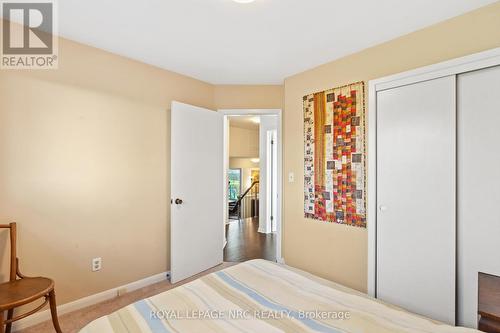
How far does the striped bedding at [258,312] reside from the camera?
109 cm

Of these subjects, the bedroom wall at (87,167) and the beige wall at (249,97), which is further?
the beige wall at (249,97)

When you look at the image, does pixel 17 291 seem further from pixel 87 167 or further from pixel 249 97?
pixel 249 97

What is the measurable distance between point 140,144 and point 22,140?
94cm

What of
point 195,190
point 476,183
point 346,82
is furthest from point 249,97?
point 476,183

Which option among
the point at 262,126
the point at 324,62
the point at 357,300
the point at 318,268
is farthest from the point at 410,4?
the point at 262,126

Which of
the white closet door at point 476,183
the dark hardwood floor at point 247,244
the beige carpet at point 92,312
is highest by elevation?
the white closet door at point 476,183

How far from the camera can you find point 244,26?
2.04 metres

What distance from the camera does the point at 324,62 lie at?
Result: 2723mm

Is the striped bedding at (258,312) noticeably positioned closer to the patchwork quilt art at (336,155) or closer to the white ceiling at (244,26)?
the patchwork quilt art at (336,155)

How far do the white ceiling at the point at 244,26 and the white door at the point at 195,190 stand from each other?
2.24ft

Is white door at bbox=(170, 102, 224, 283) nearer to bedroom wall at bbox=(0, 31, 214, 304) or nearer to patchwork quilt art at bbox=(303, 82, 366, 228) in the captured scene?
bedroom wall at bbox=(0, 31, 214, 304)

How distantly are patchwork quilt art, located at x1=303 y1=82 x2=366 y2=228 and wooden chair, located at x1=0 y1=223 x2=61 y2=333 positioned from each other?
2377 mm

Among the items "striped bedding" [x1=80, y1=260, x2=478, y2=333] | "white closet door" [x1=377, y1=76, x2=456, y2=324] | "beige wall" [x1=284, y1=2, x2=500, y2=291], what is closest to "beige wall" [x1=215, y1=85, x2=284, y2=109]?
"beige wall" [x1=284, y1=2, x2=500, y2=291]

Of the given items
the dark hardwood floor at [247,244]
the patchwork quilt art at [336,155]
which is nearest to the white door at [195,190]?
the dark hardwood floor at [247,244]
